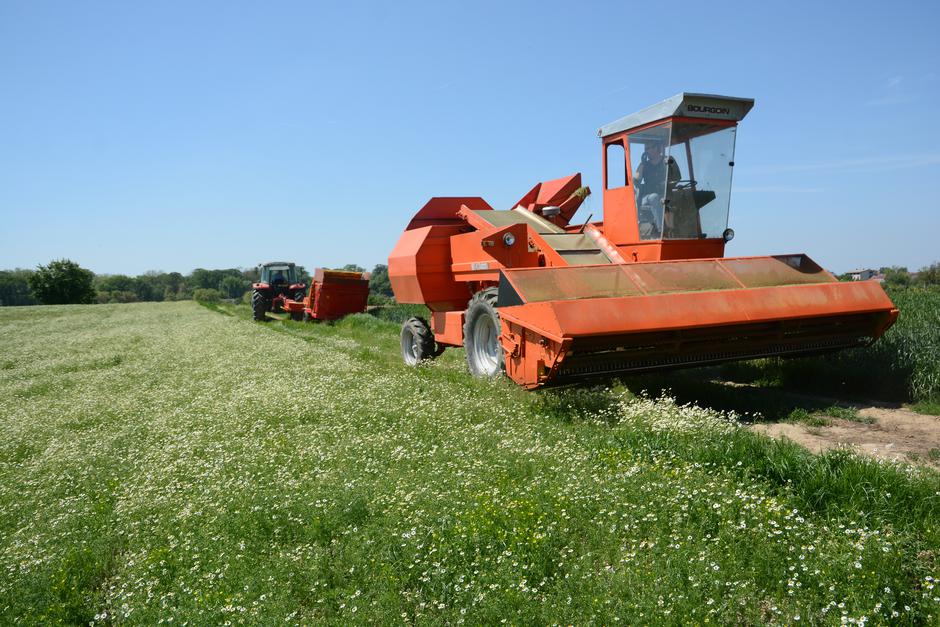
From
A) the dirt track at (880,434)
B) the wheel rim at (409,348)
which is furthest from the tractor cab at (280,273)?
the dirt track at (880,434)

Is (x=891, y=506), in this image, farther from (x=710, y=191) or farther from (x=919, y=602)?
(x=710, y=191)

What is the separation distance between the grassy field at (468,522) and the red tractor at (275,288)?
76.7 ft

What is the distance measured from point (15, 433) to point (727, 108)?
1062 cm

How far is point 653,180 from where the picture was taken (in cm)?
889

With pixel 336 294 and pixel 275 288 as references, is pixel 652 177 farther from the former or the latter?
pixel 275 288

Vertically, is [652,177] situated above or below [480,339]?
above

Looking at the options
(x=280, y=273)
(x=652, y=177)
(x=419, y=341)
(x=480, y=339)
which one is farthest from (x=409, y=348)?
(x=280, y=273)

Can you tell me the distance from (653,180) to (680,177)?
0.35 metres

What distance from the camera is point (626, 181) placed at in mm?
9211

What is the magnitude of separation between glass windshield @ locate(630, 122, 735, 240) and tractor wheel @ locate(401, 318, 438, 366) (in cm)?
505

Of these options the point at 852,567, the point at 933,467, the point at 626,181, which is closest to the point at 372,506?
the point at 852,567

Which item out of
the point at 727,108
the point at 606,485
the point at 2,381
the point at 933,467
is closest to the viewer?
the point at 606,485

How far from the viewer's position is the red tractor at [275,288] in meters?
31.2

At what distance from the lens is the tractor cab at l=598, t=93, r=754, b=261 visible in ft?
28.5
